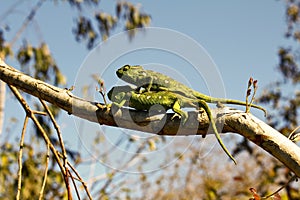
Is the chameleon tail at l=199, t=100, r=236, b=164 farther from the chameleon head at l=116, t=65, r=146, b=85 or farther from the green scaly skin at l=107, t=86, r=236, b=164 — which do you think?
the chameleon head at l=116, t=65, r=146, b=85

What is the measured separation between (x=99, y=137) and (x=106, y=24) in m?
1.99

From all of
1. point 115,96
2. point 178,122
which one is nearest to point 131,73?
point 115,96

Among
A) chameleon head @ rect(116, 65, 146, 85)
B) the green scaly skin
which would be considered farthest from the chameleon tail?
chameleon head @ rect(116, 65, 146, 85)

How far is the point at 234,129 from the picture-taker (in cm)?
105

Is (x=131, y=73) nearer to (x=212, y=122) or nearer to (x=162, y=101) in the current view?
(x=162, y=101)

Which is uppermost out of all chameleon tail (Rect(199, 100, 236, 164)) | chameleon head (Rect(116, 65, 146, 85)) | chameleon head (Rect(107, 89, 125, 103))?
chameleon head (Rect(116, 65, 146, 85))

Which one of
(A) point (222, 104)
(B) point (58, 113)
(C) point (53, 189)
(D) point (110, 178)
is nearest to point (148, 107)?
(A) point (222, 104)

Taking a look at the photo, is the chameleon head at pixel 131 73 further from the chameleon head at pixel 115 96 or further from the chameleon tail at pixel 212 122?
the chameleon tail at pixel 212 122

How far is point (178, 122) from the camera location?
1.06 metres

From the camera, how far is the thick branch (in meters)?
1.02

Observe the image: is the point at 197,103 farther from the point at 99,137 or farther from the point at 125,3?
the point at 125,3

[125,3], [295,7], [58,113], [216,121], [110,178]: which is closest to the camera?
[216,121]

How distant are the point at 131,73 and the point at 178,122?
0.55 ft

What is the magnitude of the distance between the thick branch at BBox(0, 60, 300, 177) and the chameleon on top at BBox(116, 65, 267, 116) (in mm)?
50
